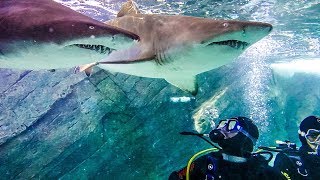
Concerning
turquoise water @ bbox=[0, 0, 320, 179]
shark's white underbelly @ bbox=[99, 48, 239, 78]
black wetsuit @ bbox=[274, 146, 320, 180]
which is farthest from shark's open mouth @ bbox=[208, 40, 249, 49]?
turquoise water @ bbox=[0, 0, 320, 179]

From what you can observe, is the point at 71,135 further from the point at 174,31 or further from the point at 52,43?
the point at 52,43

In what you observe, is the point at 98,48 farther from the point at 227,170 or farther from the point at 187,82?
the point at 187,82

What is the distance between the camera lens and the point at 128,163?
35.9ft

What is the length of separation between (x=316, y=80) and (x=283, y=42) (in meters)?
9.47

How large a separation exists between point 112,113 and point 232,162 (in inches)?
264

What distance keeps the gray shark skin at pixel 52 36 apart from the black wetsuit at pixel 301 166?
410cm

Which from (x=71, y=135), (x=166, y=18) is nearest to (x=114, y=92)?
(x=71, y=135)

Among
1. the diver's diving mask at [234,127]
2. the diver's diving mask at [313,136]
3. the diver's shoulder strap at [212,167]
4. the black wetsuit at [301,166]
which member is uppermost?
the diver's diving mask at [234,127]

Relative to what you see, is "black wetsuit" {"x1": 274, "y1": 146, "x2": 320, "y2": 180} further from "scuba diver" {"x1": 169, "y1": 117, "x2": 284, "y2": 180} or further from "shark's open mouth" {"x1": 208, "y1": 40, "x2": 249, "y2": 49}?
"shark's open mouth" {"x1": 208, "y1": 40, "x2": 249, "y2": 49}

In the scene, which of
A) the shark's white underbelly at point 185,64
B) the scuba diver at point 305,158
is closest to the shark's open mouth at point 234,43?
the shark's white underbelly at point 185,64

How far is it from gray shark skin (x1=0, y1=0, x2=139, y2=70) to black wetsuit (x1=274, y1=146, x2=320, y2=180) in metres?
4.10

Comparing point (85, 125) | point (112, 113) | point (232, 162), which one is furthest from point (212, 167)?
point (112, 113)

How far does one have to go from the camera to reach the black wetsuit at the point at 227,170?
407 cm

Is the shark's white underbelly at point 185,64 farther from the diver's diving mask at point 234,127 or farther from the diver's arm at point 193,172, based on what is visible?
the diver's arm at point 193,172
